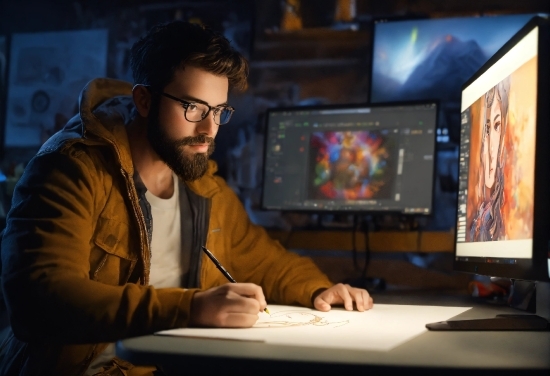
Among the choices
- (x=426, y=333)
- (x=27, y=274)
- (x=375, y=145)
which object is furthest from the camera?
(x=375, y=145)

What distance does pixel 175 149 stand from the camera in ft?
5.08

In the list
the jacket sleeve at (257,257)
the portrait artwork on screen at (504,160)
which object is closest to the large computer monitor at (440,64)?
the jacket sleeve at (257,257)

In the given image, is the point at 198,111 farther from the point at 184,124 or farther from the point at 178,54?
the point at 178,54

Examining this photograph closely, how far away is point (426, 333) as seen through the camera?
98 centimetres

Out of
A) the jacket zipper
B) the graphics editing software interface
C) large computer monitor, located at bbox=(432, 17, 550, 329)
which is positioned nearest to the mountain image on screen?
the graphics editing software interface

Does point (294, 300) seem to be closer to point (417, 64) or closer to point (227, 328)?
A: point (227, 328)

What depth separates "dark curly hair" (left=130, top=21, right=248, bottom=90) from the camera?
59.7 inches

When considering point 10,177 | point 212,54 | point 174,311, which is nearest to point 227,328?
point 174,311

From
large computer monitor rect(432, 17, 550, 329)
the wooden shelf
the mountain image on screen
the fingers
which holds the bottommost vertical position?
the fingers

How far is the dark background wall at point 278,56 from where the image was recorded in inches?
80.8

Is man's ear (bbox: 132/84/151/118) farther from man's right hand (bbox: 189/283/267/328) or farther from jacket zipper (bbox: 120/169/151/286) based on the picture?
man's right hand (bbox: 189/283/267/328)

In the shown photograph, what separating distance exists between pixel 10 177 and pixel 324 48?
4.27ft

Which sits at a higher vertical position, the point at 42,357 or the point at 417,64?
the point at 417,64

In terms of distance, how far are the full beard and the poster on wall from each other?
862 mm
